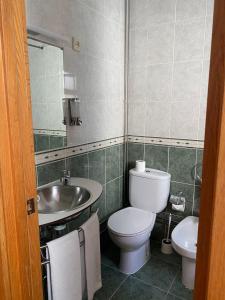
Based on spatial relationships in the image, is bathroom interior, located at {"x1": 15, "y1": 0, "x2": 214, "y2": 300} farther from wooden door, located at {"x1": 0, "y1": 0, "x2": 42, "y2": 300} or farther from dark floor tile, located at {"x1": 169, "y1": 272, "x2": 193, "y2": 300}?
wooden door, located at {"x1": 0, "y1": 0, "x2": 42, "y2": 300}

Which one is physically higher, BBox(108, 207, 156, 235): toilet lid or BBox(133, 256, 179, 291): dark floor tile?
BBox(108, 207, 156, 235): toilet lid

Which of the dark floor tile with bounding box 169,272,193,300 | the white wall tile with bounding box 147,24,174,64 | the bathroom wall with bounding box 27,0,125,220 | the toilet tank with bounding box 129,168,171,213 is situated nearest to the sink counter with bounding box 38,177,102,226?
the bathroom wall with bounding box 27,0,125,220

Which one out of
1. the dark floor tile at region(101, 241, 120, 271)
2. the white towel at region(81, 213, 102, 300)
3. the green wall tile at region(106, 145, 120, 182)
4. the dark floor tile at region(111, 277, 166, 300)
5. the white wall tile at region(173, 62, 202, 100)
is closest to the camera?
the white towel at region(81, 213, 102, 300)

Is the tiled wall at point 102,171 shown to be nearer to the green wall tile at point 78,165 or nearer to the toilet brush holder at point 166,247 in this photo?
the green wall tile at point 78,165

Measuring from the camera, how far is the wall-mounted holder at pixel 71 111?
5.74ft

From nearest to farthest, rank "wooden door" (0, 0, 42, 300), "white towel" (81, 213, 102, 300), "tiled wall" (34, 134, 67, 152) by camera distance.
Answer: "wooden door" (0, 0, 42, 300), "white towel" (81, 213, 102, 300), "tiled wall" (34, 134, 67, 152)

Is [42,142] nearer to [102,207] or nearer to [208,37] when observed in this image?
[102,207]

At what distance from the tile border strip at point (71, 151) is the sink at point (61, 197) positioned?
0.64 feet

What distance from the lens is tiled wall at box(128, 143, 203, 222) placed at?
218cm

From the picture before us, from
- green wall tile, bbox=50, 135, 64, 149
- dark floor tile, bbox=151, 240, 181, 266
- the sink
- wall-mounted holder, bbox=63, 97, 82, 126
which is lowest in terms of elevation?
dark floor tile, bbox=151, 240, 181, 266

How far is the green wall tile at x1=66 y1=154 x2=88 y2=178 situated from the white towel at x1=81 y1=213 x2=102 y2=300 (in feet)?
1.44

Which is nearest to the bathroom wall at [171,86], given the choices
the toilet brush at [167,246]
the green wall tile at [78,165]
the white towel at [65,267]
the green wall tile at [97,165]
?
the toilet brush at [167,246]

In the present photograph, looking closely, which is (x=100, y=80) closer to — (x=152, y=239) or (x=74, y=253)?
(x=74, y=253)

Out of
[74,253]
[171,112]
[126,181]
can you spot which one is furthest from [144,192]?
[74,253]
